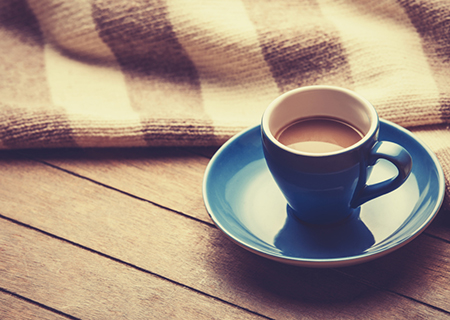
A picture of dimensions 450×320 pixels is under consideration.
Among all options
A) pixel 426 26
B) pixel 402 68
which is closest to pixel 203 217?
pixel 402 68

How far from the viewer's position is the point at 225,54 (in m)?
0.85

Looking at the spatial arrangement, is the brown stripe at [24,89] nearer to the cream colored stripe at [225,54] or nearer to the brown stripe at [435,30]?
the cream colored stripe at [225,54]

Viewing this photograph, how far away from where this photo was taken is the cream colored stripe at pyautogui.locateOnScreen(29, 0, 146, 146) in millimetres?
772

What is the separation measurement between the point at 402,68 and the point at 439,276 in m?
0.41

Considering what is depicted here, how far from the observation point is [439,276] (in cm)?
54

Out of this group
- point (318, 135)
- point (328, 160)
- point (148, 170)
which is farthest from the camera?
point (148, 170)

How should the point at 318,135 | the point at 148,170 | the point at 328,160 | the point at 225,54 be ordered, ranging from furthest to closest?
1. the point at 225,54
2. the point at 148,170
3. the point at 318,135
4. the point at 328,160

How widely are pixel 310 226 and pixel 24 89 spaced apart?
2.18 ft

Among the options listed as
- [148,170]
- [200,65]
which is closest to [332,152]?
[148,170]

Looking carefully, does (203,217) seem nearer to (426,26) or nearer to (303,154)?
(303,154)

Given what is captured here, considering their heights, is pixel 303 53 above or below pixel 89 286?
above

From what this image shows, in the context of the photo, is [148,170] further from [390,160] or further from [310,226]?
[390,160]

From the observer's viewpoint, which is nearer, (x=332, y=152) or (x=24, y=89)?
(x=332, y=152)

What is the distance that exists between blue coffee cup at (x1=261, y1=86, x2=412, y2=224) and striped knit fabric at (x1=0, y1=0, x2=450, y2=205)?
194 millimetres
